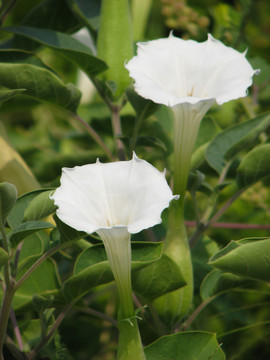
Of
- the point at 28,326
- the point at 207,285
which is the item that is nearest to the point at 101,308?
the point at 28,326

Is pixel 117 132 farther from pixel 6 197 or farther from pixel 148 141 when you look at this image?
pixel 6 197

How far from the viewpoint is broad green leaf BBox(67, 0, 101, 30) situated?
989 millimetres

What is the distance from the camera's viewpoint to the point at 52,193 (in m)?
0.69

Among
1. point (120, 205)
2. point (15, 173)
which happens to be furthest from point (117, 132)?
point (120, 205)

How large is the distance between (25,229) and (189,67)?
34 centimetres

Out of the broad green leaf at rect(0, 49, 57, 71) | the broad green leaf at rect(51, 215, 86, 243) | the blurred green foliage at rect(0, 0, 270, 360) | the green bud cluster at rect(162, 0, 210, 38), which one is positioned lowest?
the blurred green foliage at rect(0, 0, 270, 360)

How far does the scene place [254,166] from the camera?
814 mm

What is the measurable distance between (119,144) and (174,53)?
192 mm

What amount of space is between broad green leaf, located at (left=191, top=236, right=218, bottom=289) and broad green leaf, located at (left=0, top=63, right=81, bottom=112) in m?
0.31

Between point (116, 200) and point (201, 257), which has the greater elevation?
point (116, 200)

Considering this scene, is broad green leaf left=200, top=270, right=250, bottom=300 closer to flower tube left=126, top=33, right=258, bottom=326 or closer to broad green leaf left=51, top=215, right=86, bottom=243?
flower tube left=126, top=33, right=258, bottom=326

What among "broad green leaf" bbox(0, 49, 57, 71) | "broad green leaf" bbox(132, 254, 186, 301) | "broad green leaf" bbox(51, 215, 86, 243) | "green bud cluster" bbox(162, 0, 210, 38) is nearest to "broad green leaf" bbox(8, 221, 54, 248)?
"broad green leaf" bbox(51, 215, 86, 243)

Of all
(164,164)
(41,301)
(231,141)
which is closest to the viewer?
(41,301)

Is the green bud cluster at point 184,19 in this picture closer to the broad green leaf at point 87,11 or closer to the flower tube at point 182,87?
the broad green leaf at point 87,11
